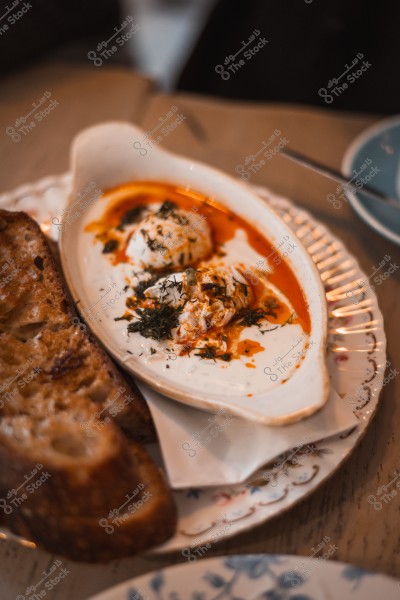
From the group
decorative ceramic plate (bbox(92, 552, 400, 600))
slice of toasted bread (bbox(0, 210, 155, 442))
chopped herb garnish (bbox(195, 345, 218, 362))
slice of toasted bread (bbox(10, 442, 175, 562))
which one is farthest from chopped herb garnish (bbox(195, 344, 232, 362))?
decorative ceramic plate (bbox(92, 552, 400, 600))

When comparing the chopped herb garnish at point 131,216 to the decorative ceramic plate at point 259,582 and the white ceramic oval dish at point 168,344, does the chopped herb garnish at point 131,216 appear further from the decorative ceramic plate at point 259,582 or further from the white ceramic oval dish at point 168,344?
the decorative ceramic plate at point 259,582

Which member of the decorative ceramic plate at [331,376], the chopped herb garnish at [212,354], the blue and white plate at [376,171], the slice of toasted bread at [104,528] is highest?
the slice of toasted bread at [104,528]

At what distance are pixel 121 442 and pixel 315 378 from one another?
20.2 inches

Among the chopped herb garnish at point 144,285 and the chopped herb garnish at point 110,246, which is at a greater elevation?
the chopped herb garnish at point 110,246

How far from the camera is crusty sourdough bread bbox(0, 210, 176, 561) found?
128cm

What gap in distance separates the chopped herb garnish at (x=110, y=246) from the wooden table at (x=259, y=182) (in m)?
0.79

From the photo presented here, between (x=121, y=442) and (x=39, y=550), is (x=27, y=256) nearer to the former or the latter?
(x=121, y=442)

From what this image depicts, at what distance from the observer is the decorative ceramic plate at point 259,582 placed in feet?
3.96

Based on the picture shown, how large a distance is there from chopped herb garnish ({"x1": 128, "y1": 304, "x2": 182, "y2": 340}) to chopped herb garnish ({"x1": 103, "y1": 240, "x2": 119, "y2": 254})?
0.33 m

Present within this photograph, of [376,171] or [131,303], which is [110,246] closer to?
[131,303]

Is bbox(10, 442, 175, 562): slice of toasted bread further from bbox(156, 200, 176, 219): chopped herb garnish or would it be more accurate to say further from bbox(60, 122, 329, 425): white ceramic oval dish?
bbox(156, 200, 176, 219): chopped herb garnish

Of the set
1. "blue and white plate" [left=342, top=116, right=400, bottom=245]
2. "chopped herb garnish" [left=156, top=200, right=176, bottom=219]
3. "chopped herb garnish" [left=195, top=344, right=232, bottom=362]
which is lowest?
"blue and white plate" [left=342, top=116, right=400, bottom=245]

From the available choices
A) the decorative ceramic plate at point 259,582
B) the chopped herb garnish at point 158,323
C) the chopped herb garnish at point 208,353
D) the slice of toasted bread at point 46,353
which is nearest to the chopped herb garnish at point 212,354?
the chopped herb garnish at point 208,353

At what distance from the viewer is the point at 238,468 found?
142cm
